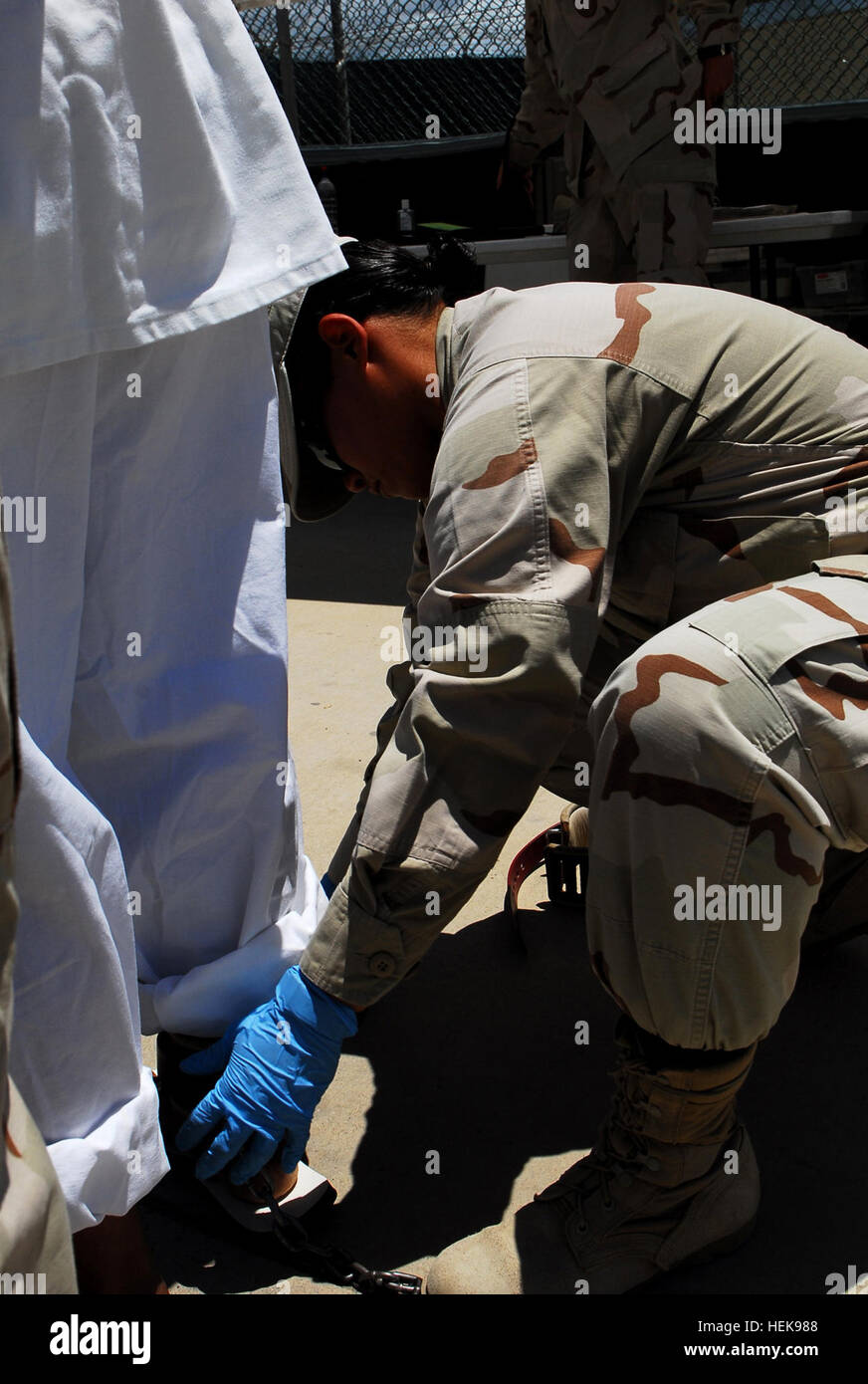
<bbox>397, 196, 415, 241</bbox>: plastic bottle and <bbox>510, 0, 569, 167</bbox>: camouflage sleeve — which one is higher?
<bbox>510, 0, 569, 167</bbox>: camouflage sleeve

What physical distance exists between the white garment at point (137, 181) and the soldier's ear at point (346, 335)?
86mm

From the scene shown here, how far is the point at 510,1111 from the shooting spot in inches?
61.7

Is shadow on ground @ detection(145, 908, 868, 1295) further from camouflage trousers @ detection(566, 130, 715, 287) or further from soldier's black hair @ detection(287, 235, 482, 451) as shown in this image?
camouflage trousers @ detection(566, 130, 715, 287)

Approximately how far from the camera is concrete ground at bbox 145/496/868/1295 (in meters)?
1.34

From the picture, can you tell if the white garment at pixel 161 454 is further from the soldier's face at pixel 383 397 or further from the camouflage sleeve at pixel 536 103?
the camouflage sleeve at pixel 536 103

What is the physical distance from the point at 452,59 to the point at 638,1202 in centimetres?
581

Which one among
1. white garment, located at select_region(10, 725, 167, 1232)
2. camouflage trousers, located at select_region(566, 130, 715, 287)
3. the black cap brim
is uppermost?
camouflage trousers, located at select_region(566, 130, 715, 287)

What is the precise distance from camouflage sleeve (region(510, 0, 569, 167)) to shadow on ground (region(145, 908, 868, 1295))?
3.81 m

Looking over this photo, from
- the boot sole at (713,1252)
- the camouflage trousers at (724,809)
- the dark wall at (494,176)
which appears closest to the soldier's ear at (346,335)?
the camouflage trousers at (724,809)

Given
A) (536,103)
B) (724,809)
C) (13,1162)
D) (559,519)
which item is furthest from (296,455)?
(536,103)

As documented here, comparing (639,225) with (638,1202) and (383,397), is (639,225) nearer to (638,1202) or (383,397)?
(383,397)

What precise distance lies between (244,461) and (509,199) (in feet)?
16.0

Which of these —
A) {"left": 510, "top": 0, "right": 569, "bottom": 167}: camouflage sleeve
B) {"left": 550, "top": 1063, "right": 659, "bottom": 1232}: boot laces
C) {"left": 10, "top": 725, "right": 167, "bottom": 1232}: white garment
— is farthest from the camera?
{"left": 510, "top": 0, "right": 569, "bottom": 167}: camouflage sleeve

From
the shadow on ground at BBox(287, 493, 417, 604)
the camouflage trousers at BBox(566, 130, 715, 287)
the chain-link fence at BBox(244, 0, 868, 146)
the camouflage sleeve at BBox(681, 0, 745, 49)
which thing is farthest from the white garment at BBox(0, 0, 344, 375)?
the chain-link fence at BBox(244, 0, 868, 146)
